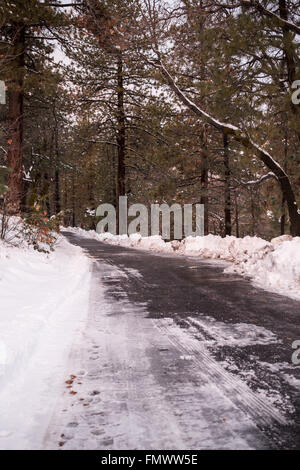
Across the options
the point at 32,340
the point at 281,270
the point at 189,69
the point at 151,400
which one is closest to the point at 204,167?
the point at 189,69

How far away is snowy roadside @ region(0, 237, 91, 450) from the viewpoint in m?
2.42

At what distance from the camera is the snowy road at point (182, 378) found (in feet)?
7.23

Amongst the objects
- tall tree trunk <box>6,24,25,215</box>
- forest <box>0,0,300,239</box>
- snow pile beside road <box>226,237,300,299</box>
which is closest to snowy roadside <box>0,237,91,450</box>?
forest <box>0,0,300,239</box>

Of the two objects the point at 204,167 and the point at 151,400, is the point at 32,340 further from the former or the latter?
the point at 204,167

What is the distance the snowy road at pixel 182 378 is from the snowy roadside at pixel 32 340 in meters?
0.13

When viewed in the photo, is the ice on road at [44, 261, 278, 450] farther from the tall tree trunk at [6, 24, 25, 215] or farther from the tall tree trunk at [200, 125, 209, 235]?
the tall tree trunk at [200, 125, 209, 235]

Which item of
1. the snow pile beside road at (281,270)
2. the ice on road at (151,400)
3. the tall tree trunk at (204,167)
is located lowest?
the ice on road at (151,400)

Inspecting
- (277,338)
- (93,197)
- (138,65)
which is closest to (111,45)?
(138,65)

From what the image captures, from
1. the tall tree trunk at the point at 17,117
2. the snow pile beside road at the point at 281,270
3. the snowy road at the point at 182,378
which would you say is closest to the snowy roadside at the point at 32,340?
the snowy road at the point at 182,378

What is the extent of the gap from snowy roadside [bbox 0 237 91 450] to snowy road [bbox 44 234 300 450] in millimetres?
134

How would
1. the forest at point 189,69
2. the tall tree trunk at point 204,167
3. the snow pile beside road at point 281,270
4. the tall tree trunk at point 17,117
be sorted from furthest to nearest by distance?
the tall tree trunk at point 204,167 < the tall tree trunk at point 17,117 < the forest at point 189,69 < the snow pile beside road at point 281,270

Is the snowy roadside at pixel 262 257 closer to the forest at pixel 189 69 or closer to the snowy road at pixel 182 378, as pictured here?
the snowy road at pixel 182 378

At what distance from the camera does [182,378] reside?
3033 mm

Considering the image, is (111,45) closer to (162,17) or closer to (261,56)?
(162,17)
